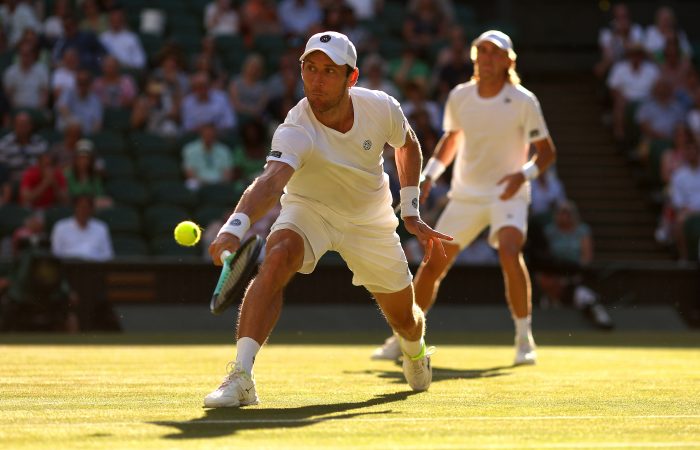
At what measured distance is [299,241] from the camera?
7.13 m

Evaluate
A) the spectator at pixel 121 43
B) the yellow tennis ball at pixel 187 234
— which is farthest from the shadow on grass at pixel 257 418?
the spectator at pixel 121 43

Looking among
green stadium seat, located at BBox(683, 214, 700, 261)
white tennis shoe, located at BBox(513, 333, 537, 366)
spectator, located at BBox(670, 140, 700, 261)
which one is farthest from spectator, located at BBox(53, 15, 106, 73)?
white tennis shoe, located at BBox(513, 333, 537, 366)

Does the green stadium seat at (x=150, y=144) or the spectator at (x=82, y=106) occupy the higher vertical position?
the spectator at (x=82, y=106)

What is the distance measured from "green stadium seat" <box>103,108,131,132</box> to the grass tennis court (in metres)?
5.83

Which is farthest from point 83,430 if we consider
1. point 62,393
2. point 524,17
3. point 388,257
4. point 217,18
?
point 524,17

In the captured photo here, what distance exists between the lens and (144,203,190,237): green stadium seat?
1612cm

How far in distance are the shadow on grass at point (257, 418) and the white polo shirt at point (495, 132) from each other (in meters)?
3.96

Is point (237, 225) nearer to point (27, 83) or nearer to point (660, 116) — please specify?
point (27, 83)

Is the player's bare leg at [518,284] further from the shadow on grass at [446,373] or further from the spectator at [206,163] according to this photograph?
the spectator at [206,163]

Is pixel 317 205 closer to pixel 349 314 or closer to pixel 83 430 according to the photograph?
pixel 83 430

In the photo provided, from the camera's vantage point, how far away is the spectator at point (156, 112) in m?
17.5

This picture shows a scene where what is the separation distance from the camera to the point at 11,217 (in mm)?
15695

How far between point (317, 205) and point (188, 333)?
7772 millimetres

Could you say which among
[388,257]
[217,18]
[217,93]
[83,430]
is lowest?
[83,430]
